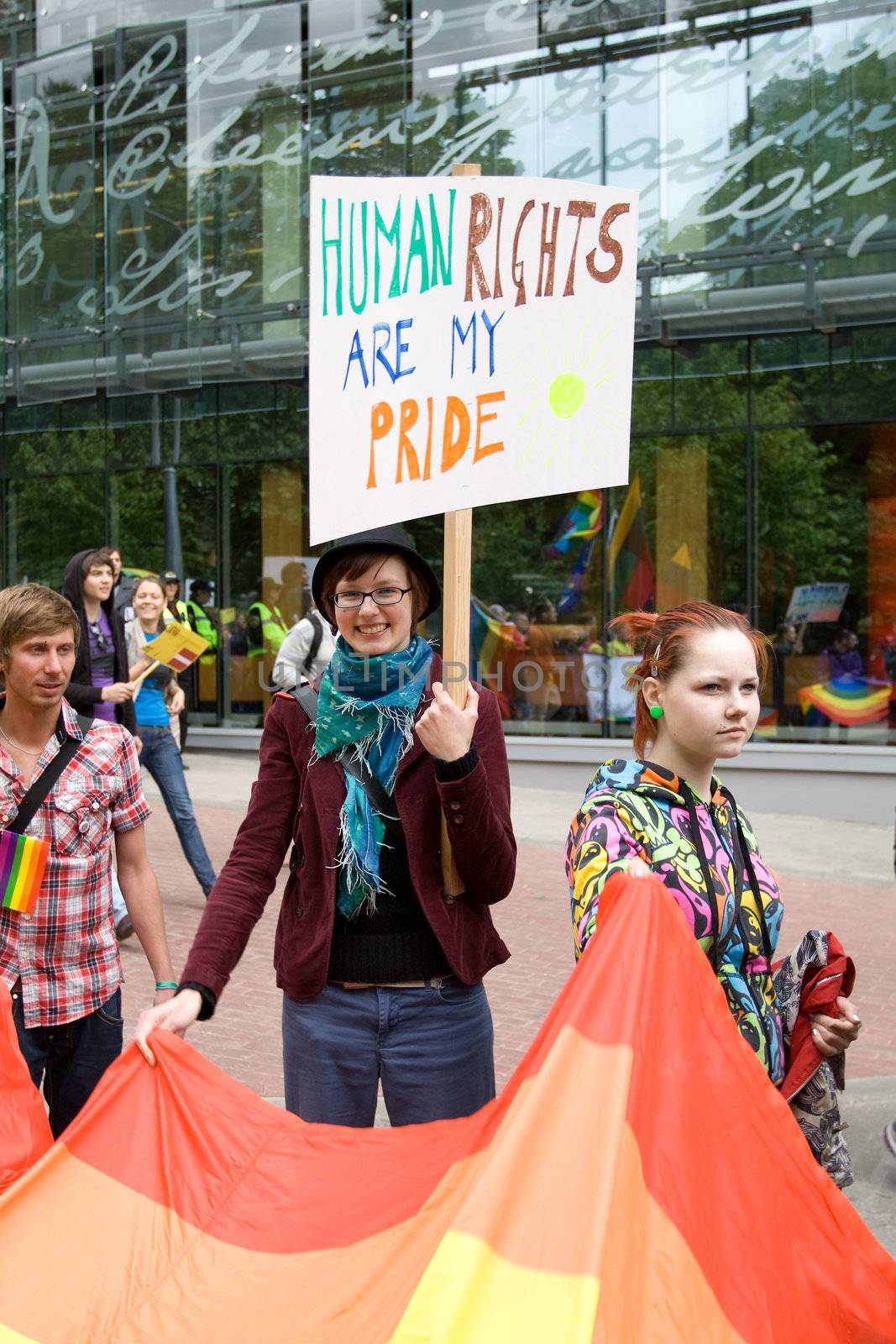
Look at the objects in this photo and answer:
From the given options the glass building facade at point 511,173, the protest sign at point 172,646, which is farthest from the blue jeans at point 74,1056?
the glass building facade at point 511,173

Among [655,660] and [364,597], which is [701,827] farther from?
[364,597]

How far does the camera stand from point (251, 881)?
122 inches

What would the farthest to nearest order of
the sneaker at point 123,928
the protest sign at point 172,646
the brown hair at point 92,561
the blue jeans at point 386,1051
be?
the protest sign at point 172,646, the sneaker at point 123,928, the brown hair at point 92,561, the blue jeans at point 386,1051

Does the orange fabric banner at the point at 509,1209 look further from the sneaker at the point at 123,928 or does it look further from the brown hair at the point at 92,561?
the sneaker at the point at 123,928

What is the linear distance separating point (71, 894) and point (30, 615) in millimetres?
710

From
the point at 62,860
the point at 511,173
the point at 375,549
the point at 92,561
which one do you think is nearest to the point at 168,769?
the point at 92,561

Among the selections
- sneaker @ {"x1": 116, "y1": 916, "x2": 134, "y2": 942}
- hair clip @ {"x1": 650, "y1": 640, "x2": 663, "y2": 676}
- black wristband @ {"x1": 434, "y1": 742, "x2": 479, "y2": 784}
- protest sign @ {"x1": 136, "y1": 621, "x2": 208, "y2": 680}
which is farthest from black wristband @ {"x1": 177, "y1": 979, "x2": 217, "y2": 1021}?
protest sign @ {"x1": 136, "y1": 621, "x2": 208, "y2": 680}

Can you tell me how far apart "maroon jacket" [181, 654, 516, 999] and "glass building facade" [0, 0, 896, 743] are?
1165cm

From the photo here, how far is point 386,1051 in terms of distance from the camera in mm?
3041

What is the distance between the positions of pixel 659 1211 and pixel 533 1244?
0.79 feet

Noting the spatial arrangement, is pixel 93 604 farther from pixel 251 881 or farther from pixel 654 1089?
pixel 654 1089

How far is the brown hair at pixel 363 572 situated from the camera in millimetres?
3000

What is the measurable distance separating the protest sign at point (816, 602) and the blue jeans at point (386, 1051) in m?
12.0

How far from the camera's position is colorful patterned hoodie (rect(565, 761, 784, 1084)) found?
2730 mm
